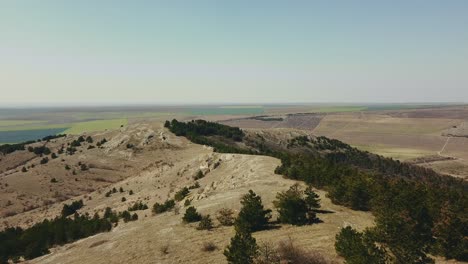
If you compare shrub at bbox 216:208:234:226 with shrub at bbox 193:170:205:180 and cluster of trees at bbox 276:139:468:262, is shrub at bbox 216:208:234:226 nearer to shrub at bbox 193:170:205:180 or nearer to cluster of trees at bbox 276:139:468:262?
cluster of trees at bbox 276:139:468:262

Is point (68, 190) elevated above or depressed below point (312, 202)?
below

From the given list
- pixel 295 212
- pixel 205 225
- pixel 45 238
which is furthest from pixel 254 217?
pixel 45 238

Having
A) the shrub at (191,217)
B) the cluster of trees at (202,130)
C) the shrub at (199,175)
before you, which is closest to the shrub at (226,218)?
the shrub at (191,217)

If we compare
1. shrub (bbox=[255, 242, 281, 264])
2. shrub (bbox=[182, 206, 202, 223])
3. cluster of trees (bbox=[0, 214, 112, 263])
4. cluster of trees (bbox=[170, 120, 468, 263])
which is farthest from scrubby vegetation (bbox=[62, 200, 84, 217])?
shrub (bbox=[255, 242, 281, 264])

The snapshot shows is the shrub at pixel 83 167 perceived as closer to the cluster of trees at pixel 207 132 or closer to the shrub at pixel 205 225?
the cluster of trees at pixel 207 132

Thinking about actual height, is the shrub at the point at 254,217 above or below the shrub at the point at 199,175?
above

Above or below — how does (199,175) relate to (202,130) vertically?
below

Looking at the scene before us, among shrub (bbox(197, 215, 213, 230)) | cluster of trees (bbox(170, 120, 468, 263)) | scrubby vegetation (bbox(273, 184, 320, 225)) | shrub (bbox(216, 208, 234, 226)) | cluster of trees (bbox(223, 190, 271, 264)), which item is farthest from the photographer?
shrub (bbox(216, 208, 234, 226))

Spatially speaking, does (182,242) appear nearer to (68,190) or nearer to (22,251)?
(22,251)

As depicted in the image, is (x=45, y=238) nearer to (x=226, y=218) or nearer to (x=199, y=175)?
(x=226, y=218)

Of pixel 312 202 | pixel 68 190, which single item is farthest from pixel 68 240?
pixel 68 190

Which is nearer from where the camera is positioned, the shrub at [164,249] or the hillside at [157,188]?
the shrub at [164,249]
